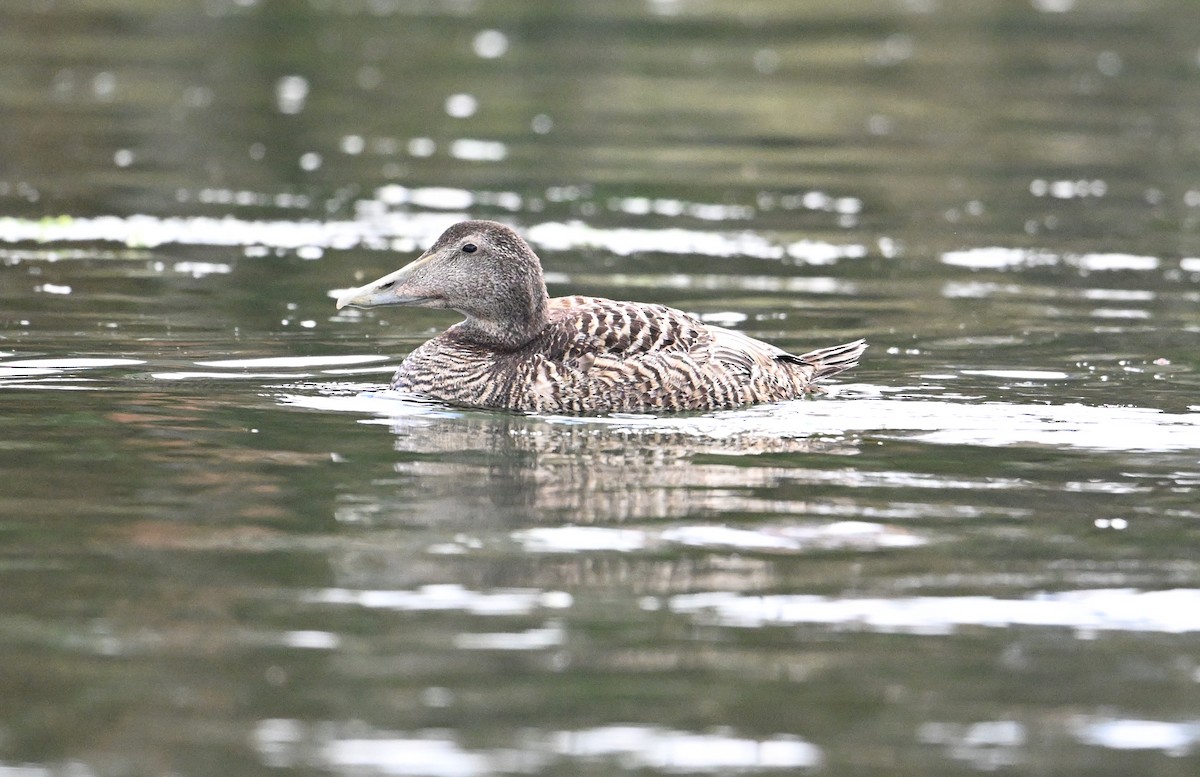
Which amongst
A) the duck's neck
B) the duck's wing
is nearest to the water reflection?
the duck's wing

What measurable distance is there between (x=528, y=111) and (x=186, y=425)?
1586cm

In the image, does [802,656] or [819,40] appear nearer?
[802,656]

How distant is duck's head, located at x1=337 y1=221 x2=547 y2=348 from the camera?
11.2 metres

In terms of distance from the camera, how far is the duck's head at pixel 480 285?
11.2 metres

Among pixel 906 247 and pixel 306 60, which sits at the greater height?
pixel 306 60

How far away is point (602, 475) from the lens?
A: 9.44 metres

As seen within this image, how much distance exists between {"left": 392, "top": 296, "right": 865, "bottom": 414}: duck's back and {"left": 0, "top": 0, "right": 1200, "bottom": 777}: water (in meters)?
0.21

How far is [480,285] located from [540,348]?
0.51m

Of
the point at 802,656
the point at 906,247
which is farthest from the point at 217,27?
the point at 802,656

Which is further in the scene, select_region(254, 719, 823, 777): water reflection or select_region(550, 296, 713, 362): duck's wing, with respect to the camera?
select_region(550, 296, 713, 362): duck's wing

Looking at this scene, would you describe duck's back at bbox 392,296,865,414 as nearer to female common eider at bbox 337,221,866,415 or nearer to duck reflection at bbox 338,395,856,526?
female common eider at bbox 337,221,866,415

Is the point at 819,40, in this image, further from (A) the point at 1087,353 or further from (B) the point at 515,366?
(B) the point at 515,366

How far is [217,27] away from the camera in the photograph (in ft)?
107

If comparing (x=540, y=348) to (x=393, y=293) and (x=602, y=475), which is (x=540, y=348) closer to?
(x=393, y=293)
